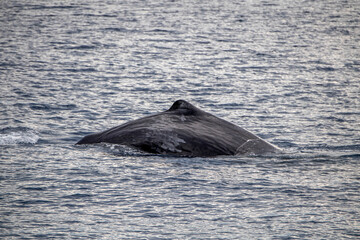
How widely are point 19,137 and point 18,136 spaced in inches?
4.5

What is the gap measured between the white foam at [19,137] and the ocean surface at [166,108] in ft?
0.13

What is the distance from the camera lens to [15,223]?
8.33m

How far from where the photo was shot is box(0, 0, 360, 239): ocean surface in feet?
28.1

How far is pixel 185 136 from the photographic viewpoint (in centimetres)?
1140

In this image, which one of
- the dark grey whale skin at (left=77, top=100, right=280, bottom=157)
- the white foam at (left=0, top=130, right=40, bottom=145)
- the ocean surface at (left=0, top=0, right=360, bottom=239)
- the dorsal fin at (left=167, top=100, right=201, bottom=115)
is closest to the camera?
the ocean surface at (left=0, top=0, right=360, bottom=239)

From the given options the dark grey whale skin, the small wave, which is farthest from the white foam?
the dark grey whale skin

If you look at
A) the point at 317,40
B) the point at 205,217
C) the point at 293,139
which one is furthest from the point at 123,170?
the point at 317,40

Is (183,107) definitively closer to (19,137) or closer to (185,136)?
(185,136)

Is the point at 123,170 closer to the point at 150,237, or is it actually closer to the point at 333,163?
the point at 150,237

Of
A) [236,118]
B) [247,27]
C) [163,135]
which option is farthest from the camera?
[247,27]

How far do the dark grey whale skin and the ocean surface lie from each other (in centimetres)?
21

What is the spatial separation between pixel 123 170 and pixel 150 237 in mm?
2988

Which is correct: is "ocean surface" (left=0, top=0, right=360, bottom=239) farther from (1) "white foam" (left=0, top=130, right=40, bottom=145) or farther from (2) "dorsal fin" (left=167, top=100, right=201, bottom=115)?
(2) "dorsal fin" (left=167, top=100, right=201, bottom=115)

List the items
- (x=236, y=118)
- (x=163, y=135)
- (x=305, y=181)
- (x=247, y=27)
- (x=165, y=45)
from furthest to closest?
(x=247, y=27), (x=165, y=45), (x=236, y=118), (x=163, y=135), (x=305, y=181)
